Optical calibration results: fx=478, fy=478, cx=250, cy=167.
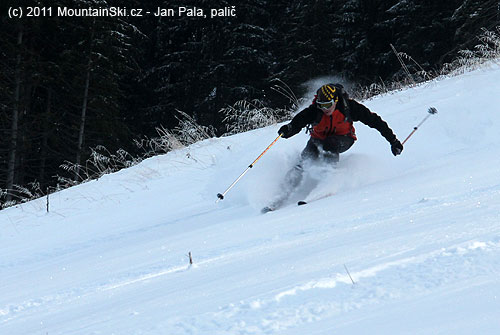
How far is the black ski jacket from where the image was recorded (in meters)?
5.11

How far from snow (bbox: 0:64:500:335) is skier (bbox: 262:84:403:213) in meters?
0.19

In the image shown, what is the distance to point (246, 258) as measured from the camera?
105 inches

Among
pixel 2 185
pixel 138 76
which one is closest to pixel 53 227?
pixel 2 185

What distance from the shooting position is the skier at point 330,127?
5.02m

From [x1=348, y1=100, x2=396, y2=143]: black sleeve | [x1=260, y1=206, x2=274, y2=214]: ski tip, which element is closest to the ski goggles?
[x1=348, y1=100, x2=396, y2=143]: black sleeve

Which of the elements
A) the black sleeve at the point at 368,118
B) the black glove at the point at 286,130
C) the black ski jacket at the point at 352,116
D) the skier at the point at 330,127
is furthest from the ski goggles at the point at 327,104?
the black glove at the point at 286,130

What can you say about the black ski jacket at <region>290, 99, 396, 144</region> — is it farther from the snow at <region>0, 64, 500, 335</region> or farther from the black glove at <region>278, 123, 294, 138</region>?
the snow at <region>0, 64, 500, 335</region>

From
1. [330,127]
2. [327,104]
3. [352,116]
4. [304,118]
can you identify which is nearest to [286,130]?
[304,118]

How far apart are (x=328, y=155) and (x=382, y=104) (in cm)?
305

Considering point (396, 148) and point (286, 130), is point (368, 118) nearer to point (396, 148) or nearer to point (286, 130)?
point (396, 148)

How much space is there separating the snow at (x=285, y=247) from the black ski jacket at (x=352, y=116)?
40 cm

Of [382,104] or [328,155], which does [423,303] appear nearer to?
[328,155]

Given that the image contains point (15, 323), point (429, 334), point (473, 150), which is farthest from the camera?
point (473, 150)

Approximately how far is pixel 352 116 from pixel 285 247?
2.76m
